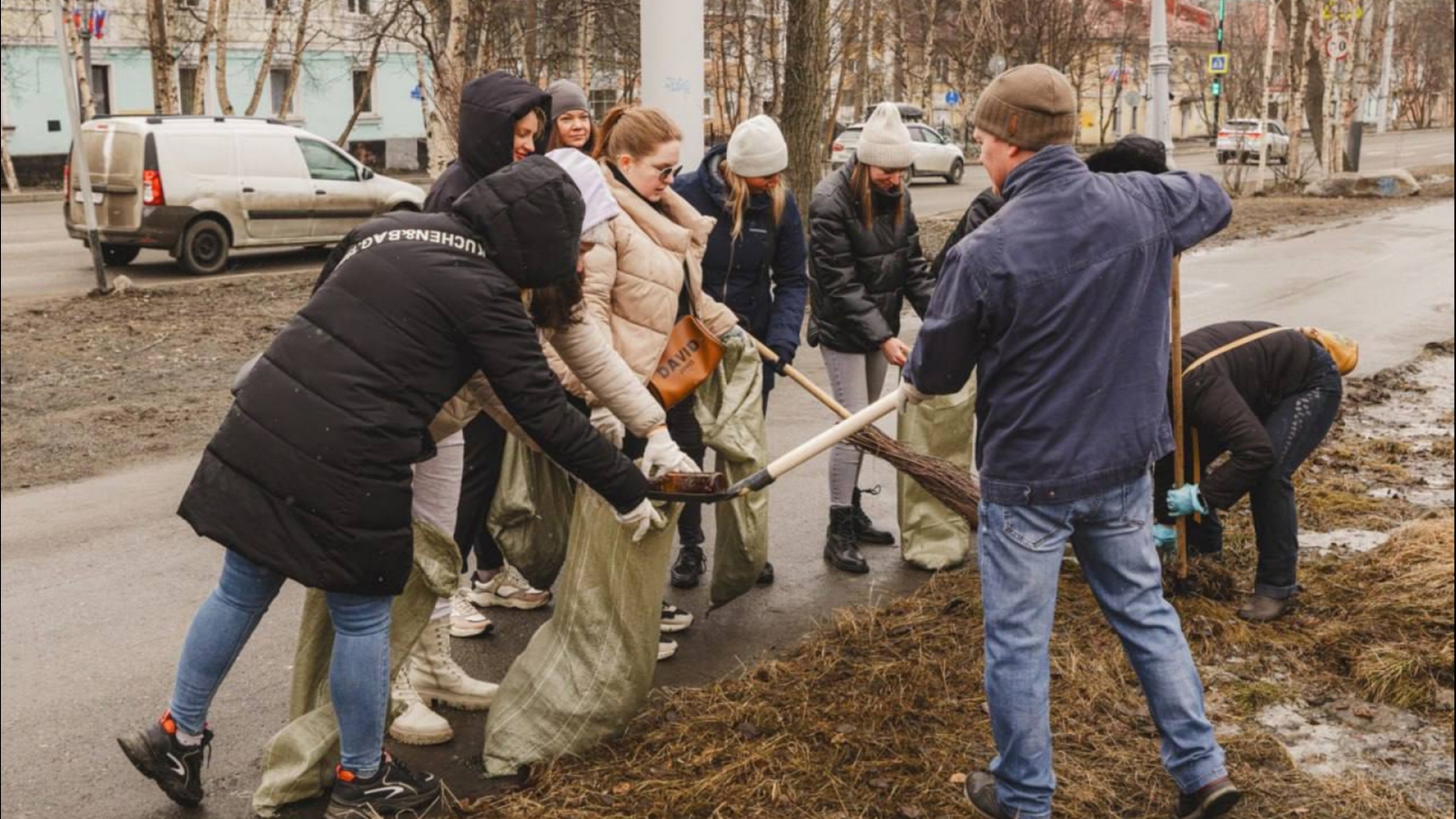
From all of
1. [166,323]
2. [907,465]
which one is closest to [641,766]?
[907,465]

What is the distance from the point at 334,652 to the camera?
125 inches

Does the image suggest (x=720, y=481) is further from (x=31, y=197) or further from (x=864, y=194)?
(x=31, y=197)

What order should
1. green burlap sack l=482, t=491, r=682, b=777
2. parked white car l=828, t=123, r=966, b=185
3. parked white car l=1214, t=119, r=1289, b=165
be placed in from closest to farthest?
green burlap sack l=482, t=491, r=682, b=777
parked white car l=1214, t=119, r=1289, b=165
parked white car l=828, t=123, r=966, b=185

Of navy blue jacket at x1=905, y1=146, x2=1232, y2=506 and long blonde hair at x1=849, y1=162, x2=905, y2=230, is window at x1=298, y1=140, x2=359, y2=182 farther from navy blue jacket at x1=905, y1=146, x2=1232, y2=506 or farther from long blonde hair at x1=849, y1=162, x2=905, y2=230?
navy blue jacket at x1=905, y1=146, x2=1232, y2=506

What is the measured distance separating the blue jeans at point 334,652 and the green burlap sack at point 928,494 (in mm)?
2375

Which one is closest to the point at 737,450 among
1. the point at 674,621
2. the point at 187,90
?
the point at 674,621

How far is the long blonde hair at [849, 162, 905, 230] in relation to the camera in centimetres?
507

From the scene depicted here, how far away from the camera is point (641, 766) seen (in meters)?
3.52

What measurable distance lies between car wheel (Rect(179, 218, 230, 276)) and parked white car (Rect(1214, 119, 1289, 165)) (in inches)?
738

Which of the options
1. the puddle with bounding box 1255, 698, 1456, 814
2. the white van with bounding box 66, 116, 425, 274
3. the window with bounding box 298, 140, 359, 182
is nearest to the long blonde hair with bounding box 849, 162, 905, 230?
the puddle with bounding box 1255, 698, 1456, 814

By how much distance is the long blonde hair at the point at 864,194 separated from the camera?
5070mm

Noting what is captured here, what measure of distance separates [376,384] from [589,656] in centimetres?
107

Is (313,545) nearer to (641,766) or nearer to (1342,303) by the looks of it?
(641,766)

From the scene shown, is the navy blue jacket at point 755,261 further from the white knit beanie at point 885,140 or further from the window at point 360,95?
the window at point 360,95
